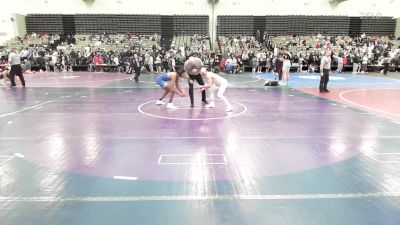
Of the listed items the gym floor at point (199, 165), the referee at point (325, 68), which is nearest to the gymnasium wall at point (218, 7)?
the referee at point (325, 68)

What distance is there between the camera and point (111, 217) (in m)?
3.40

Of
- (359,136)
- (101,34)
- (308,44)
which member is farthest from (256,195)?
(101,34)

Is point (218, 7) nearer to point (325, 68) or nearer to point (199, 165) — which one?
point (325, 68)

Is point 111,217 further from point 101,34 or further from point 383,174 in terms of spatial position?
point 101,34

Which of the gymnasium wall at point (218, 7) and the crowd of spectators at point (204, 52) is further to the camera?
the gymnasium wall at point (218, 7)

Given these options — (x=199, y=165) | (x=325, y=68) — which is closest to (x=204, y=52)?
(x=325, y=68)

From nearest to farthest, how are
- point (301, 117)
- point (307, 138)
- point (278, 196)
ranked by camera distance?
point (278, 196) < point (307, 138) < point (301, 117)

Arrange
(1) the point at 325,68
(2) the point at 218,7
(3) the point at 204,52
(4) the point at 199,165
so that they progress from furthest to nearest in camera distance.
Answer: (2) the point at 218,7 → (3) the point at 204,52 → (1) the point at 325,68 → (4) the point at 199,165

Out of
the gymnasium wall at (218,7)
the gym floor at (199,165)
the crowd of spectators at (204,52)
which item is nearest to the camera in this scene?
the gym floor at (199,165)

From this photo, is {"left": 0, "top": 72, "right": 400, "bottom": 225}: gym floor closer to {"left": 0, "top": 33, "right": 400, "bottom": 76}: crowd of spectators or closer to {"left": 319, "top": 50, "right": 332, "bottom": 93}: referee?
{"left": 319, "top": 50, "right": 332, "bottom": 93}: referee

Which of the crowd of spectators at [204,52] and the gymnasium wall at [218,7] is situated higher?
the gymnasium wall at [218,7]

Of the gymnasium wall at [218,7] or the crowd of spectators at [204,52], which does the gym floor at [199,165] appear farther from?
the gymnasium wall at [218,7]

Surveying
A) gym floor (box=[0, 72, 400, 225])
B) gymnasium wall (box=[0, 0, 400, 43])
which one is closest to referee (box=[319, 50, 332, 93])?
gym floor (box=[0, 72, 400, 225])

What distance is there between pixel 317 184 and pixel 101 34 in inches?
1005
